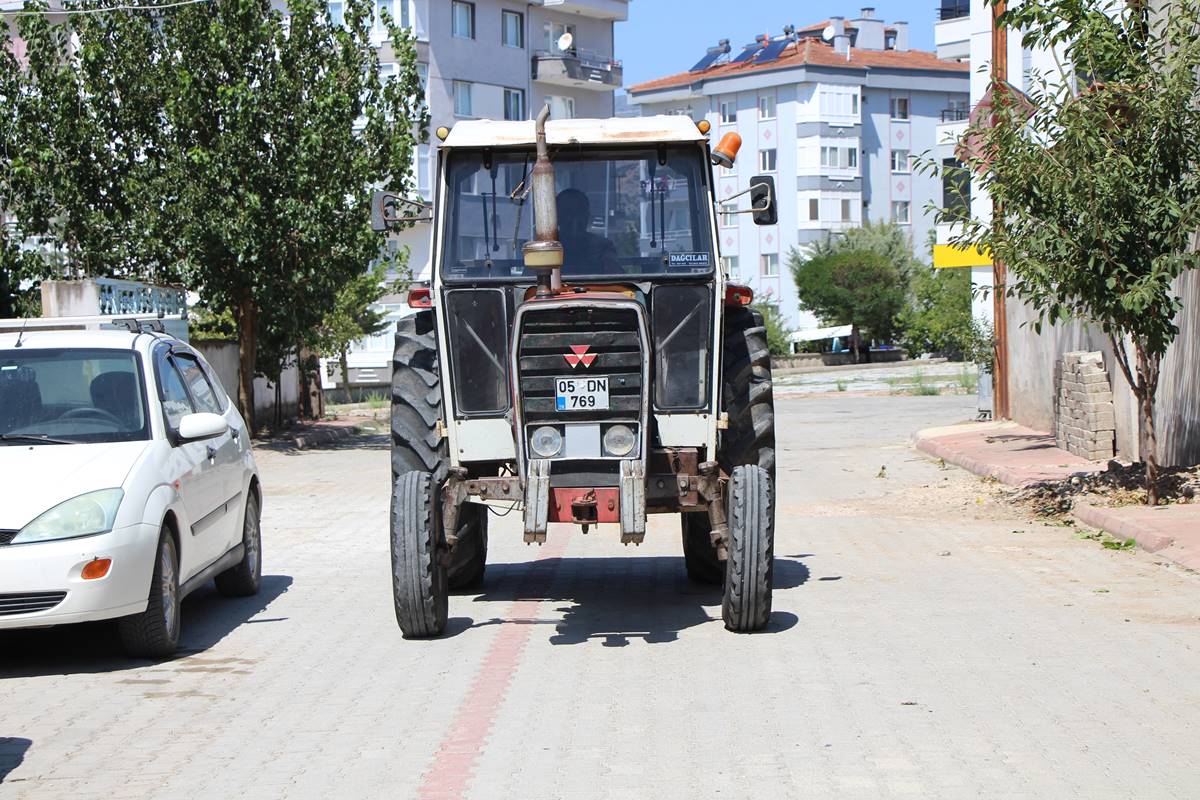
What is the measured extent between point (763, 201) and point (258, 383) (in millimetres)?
23380

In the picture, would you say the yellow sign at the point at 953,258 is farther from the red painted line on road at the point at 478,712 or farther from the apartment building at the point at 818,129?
the apartment building at the point at 818,129

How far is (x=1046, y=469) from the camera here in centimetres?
1822

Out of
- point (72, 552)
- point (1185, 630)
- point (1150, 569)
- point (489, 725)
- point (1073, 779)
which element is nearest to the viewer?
point (1073, 779)

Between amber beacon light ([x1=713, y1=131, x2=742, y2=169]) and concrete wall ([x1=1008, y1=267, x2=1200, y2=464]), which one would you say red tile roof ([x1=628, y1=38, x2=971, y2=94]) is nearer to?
concrete wall ([x1=1008, y1=267, x2=1200, y2=464])

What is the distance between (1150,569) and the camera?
11352 mm

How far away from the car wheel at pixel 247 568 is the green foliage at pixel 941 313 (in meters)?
18.3

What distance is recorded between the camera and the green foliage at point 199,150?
84.6 feet

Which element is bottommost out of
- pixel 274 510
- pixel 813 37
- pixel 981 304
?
pixel 274 510

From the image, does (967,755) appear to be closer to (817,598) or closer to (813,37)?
(817,598)

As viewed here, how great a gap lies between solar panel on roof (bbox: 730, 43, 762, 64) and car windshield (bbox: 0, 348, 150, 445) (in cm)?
7886

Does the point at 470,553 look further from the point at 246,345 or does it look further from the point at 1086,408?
the point at 246,345

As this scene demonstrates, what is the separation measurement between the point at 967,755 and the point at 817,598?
4.06 metres

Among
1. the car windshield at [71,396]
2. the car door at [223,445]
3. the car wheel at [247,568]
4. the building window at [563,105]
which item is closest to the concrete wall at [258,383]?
the car wheel at [247,568]

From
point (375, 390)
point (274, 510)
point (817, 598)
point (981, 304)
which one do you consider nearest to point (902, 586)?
point (817, 598)
